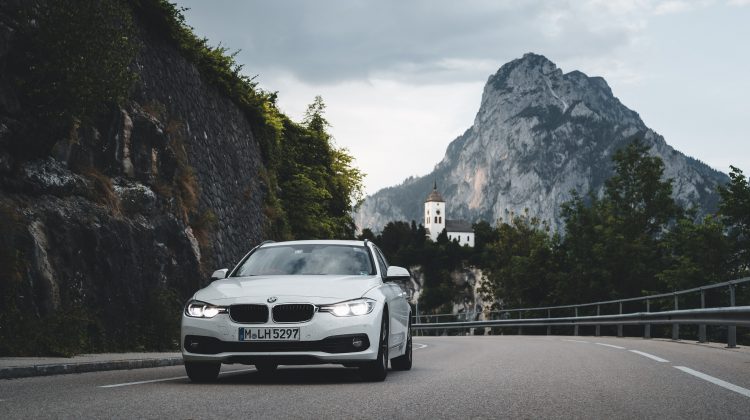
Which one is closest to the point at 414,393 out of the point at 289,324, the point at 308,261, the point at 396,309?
the point at 289,324

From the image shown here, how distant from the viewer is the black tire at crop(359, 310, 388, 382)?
893 cm

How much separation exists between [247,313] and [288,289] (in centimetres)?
48

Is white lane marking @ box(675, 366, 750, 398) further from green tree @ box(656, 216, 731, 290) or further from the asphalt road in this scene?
green tree @ box(656, 216, 731, 290)

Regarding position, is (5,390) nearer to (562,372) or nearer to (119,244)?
(562,372)

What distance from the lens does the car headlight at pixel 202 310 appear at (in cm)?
866

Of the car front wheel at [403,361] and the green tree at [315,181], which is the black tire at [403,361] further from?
the green tree at [315,181]

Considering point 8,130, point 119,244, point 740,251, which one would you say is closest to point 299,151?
point 119,244

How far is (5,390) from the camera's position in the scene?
7.95 metres

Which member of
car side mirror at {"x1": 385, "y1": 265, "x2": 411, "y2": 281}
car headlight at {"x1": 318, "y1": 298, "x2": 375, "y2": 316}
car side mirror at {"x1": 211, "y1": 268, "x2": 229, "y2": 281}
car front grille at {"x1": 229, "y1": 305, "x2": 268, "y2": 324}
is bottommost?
car front grille at {"x1": 229, "y1": 305, "x2": 268, "y2": 324}

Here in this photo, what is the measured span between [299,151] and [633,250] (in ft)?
109

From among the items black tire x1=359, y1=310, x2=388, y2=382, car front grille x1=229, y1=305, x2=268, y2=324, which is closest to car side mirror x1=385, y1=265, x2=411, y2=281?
black tire x1=359, y1=310, x2=388, y2=382

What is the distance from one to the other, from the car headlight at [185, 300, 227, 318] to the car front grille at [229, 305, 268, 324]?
10cm

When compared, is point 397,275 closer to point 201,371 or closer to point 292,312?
point 292,312

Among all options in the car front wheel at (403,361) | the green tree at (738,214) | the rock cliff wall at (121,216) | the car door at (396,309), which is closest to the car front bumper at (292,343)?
the car door at (396,309)
